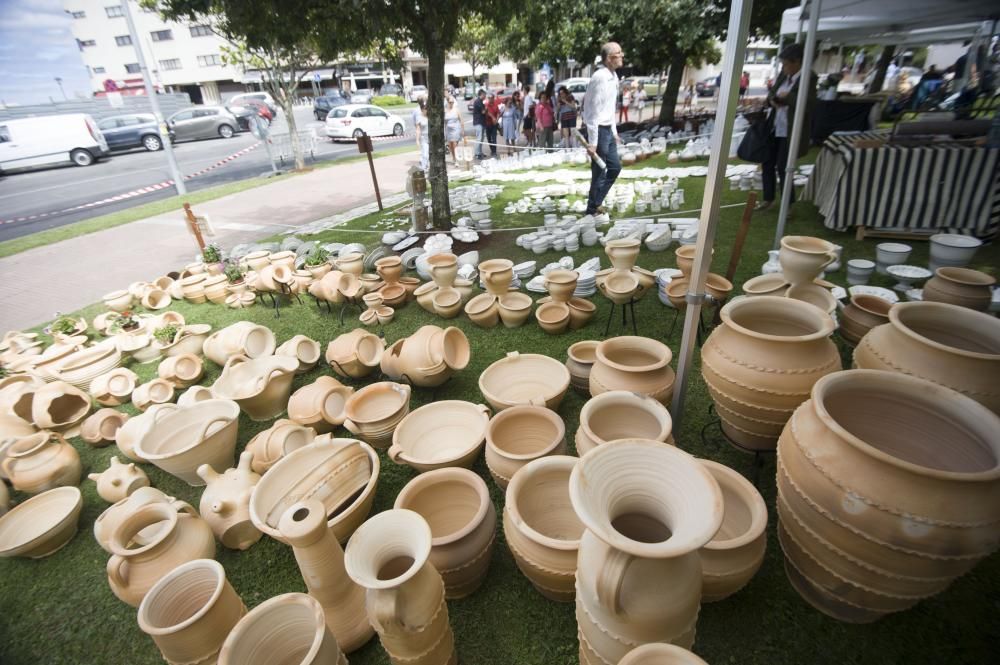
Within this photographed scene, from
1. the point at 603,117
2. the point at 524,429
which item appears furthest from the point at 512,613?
the point at 603,117

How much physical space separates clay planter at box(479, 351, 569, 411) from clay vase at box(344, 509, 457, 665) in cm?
126

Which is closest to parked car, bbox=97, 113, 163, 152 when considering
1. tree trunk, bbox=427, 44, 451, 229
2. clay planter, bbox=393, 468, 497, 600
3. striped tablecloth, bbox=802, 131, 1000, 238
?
tree trunk, bbox=427, 44, 451, 229

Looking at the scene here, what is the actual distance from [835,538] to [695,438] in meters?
1.28

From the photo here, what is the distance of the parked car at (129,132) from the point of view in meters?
18.1

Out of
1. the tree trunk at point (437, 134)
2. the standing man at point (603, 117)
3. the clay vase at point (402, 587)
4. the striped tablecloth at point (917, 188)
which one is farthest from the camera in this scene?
the tree trunk at point (437, 134)

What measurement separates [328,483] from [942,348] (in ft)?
8.99

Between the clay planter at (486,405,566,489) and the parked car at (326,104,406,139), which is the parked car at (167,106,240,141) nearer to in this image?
the parked car at (326,104,406,139)

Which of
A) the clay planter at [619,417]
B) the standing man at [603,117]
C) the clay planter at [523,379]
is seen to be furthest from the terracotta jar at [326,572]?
the standing man at [603,117]

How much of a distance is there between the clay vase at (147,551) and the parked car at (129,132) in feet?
71.5

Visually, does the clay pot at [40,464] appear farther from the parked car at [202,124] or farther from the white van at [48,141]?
the parked car at [202,124]

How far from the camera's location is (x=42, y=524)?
2662 millimetres

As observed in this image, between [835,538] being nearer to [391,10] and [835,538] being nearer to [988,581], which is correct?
[988,581]

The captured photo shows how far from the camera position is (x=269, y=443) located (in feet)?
9.00

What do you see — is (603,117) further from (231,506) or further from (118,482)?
(118,482)
